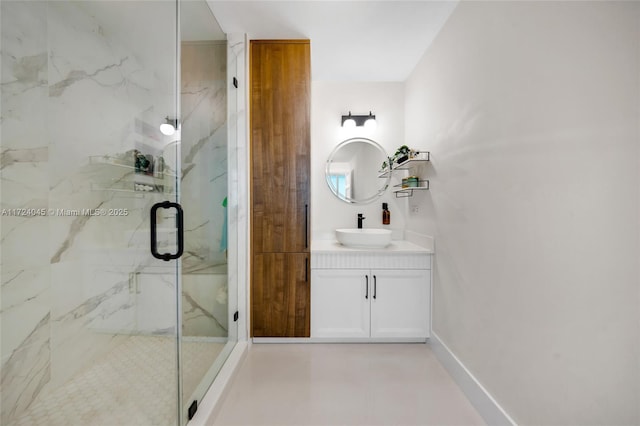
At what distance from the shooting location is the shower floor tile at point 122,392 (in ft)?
2.73

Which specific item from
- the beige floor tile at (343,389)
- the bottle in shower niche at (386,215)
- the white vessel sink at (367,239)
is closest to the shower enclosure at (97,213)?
the beige floor tile at (343,389)

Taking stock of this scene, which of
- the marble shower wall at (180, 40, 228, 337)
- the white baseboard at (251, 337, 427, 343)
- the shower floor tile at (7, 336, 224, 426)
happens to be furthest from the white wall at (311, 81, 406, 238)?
the shower floor tile at (7, 336, 224, 426)

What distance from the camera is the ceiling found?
1.87 metres

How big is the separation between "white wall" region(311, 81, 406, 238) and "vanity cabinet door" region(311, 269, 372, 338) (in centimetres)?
69

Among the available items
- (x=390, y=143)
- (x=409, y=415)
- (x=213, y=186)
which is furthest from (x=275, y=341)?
(x=390, y=143)

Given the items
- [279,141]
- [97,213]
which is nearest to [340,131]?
[279,141]

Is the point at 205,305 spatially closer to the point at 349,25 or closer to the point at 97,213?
the point at 97,213

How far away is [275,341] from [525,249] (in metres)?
1.94

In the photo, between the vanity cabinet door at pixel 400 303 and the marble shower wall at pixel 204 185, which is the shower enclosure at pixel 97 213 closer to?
the marble shower wall at pixel 204 185

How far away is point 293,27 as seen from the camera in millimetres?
2090

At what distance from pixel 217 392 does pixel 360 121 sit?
2622mm

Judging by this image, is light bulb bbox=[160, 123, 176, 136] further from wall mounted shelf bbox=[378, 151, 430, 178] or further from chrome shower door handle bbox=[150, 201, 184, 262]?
wall mounted shelf bbox=[378, 151, 430, 178]

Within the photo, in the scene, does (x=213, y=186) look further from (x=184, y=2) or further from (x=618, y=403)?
(x=618, y=403)

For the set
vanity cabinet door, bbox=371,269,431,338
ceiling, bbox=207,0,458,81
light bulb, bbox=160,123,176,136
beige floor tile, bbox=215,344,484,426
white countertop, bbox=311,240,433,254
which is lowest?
beige floor tile, bbox=215,344,484,426
